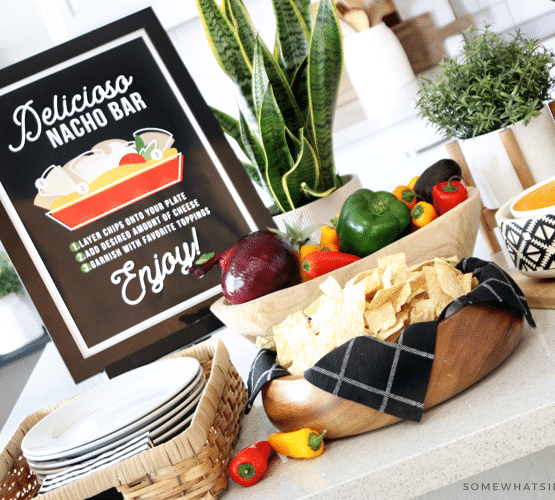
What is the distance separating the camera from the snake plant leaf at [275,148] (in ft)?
3.04

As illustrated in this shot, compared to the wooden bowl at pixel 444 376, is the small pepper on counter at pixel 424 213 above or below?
above

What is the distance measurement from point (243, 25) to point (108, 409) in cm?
74

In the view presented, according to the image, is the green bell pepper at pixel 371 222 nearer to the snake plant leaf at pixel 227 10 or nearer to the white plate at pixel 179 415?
the white plate at pixel 179 415

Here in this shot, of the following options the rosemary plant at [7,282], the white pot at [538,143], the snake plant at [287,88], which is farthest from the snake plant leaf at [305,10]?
the rosemary plant at [7,282]

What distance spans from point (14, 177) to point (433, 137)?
5.89 feet

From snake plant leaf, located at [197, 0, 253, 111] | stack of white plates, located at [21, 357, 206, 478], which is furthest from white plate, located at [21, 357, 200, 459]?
snake plant leaf, located at [197, 0, 253, 111]

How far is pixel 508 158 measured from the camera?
2.85 feet

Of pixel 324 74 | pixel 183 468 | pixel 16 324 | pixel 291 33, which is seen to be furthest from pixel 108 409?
pixel 16 324

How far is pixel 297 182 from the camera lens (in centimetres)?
102

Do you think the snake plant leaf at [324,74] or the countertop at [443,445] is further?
the snake plant leaf at [324,74]

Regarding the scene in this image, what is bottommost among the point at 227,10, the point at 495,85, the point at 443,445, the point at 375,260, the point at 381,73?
the point at 443,445

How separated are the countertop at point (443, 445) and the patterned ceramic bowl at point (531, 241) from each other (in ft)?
0.30

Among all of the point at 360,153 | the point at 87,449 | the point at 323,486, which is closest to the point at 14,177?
the point at 87,449

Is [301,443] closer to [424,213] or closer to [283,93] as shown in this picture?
[424,213]
